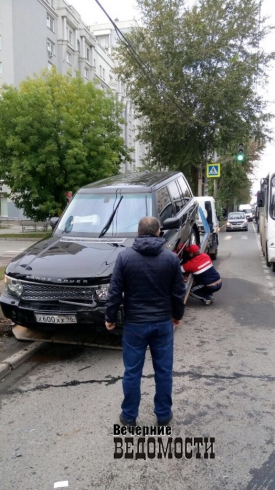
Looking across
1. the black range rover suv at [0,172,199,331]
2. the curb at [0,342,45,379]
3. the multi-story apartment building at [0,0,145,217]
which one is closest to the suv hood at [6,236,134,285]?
the black range rover suv at [0,172,199,331]

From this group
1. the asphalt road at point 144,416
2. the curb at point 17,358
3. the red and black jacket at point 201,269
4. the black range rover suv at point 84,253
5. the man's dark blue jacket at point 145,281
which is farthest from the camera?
the red and black jacket at point 201,269

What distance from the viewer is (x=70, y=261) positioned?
5.16m

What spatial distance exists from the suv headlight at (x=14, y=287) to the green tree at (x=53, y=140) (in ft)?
49.4

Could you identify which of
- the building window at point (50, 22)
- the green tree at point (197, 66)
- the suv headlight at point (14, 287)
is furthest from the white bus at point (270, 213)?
the building window at point (50, 22)

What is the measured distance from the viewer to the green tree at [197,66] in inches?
923

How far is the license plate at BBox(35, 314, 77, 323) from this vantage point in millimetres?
4879

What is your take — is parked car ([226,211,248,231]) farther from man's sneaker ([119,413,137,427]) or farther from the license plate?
man's sneaker ([119,413,137,427])

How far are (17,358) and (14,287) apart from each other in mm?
850

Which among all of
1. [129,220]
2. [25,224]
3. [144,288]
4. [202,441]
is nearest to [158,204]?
[129,220]

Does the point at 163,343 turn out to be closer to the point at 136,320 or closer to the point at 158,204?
the point at 136,320

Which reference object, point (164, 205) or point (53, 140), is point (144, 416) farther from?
point (53, 140)

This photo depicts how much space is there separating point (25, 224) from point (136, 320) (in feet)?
85.6

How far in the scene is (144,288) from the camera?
3.31m

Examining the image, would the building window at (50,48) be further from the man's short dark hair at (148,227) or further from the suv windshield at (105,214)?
the man's short dark hair at (148,227)
